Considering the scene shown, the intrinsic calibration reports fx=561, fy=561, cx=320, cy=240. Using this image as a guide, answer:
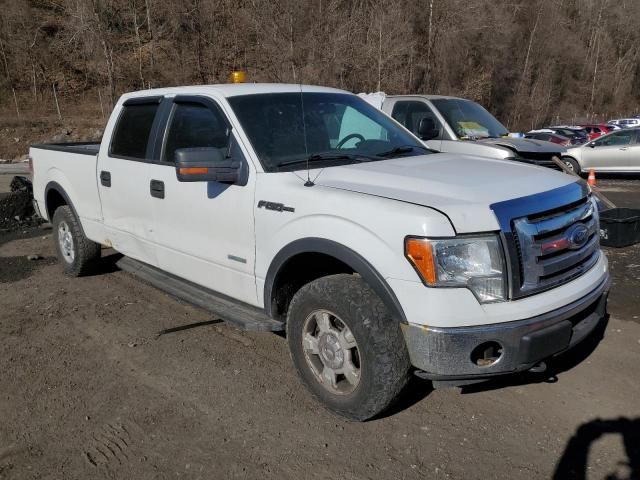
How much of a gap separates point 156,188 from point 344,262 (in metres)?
1.99

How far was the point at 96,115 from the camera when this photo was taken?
30.6 metres

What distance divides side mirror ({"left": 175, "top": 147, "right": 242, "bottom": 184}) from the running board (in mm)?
886

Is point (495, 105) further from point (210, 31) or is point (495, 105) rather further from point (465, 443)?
point (465, 443)

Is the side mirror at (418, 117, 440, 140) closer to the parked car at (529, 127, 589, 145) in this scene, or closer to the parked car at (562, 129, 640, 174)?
the parked car at (562, 129, 640, 174)

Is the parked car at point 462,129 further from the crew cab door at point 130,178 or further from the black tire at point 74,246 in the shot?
the black tire at point 74,246

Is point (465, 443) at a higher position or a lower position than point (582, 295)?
lower

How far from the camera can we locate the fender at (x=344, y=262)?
287 centimetres

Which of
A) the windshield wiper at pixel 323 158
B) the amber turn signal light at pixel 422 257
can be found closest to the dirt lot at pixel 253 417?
the amber turn signal light at pixel 422 257

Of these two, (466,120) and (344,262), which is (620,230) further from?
(344,262)

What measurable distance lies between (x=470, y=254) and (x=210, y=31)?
3532cm

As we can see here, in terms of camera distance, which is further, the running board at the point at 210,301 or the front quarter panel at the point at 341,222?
the running board at the point at 210,301

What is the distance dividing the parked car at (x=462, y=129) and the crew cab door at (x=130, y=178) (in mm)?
4424

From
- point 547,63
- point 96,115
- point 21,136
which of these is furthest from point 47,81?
point 547,63

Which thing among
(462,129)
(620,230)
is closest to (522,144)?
(462,129)
